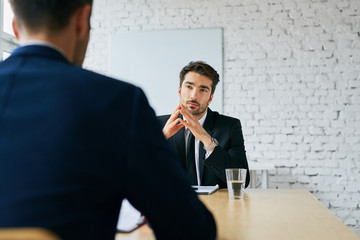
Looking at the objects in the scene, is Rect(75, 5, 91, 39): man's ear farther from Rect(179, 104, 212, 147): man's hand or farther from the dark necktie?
the dark necktie

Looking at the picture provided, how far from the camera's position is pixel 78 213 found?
575 millimetres

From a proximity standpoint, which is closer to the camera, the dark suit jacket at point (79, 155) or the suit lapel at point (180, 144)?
the dark suit jacket at point (79, 155)

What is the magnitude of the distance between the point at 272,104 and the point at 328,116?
1.90ft

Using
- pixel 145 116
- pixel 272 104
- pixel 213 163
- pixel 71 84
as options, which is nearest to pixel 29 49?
pixel 71 84

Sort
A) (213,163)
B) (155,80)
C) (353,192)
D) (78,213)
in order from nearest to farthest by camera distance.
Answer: (78,213), (213,163), (353,192), (155,80)

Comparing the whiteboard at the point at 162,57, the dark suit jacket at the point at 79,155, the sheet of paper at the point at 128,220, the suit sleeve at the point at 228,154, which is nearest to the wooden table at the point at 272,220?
the sheet of paper at the point at 128,220

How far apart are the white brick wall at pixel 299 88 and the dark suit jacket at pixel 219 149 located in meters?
1.70

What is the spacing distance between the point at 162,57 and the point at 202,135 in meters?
2.38

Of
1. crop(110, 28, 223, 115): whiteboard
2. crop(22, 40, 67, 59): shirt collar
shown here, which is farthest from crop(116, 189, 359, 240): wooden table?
crop(110, 28, 223, 115): whiteboard

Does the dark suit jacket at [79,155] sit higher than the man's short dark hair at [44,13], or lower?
lower

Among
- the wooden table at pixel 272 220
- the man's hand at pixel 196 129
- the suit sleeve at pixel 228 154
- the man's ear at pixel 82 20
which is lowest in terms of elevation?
the wooden table at pixel 272 220

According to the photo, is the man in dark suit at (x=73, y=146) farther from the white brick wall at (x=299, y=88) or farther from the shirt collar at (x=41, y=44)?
the white brick wall at (x=299, y=88)

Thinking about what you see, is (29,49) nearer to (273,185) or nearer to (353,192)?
(273,185)

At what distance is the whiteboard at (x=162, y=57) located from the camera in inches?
164
